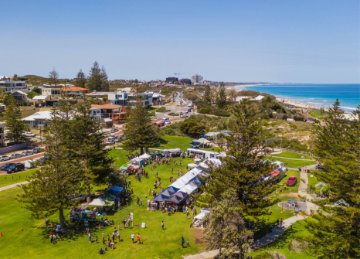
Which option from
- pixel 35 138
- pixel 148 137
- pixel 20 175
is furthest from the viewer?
pixel 35 138

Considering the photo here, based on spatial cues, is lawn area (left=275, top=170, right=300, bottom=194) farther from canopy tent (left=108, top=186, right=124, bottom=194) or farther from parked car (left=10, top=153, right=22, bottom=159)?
parked car (left=10, top=153, right=22, bottom=159)

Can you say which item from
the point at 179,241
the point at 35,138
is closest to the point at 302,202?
the point at 179,241

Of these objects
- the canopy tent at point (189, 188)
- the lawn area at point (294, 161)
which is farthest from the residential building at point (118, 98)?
the canopy tent at point (189, 188)

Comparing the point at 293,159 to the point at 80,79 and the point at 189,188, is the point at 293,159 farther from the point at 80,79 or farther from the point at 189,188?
the point at 80,79

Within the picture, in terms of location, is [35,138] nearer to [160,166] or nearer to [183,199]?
[160,166]

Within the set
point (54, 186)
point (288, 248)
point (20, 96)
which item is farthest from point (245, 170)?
point (20, 96)

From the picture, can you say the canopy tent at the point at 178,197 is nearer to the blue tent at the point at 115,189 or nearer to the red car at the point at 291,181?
the blue tent at the point at 115,189
